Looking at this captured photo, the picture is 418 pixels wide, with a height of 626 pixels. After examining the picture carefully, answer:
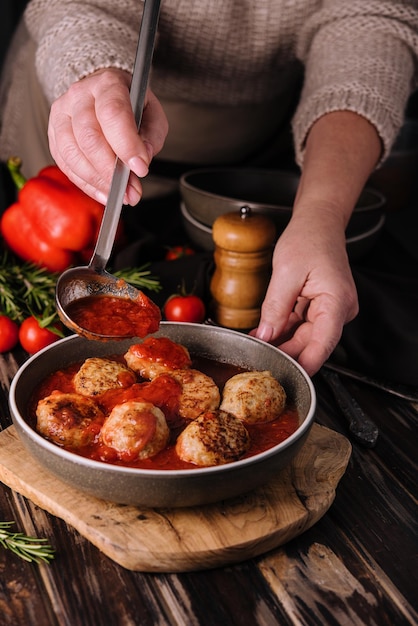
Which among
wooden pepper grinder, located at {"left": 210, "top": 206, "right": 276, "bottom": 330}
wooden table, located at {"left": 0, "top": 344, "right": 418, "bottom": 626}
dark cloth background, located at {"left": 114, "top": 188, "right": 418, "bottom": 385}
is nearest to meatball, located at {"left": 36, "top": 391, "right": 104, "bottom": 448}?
wooden table, located at {"left": 0, "top": 344, "right": 418, "bottom": 626}

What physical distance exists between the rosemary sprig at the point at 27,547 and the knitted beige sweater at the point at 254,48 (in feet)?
4.38

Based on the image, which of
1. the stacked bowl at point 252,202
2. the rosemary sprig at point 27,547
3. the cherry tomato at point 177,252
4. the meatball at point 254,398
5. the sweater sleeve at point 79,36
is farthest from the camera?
the cherry tomato at point 177,252

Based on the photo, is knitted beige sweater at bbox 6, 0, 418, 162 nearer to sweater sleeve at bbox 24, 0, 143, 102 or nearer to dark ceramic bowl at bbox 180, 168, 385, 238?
sweater sleeve at bbox 24, 0, 143, 102

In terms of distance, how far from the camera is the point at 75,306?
5.84ft

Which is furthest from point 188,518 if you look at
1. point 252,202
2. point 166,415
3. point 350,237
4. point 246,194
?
point 246,194

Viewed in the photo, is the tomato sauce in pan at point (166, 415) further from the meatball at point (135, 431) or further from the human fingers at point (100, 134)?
the human fingers at point (100, 134)

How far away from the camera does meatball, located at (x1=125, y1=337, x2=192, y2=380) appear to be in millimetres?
1732

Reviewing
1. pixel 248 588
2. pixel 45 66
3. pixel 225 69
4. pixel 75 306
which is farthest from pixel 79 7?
pixel 248 588

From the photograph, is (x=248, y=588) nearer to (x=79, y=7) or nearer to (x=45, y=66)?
(x=45, y=66)

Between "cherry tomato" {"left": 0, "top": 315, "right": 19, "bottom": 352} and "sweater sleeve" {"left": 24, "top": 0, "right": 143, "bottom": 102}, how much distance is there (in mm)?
738

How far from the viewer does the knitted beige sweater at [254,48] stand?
2270 millimetres

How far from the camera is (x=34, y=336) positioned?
2.15 m

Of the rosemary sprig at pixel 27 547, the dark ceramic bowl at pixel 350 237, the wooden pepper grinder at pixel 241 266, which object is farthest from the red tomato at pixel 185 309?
the rosemary sprig at pixel 27 547

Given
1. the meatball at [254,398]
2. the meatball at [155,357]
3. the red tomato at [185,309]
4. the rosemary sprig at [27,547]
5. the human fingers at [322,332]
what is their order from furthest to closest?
1. the red tomato at [185,309]
2. the human fingers at [322,332]
3. the meatball at [155,357]
4. the meatball at [254,398]
5. the rosemary sprig at [27,547]
